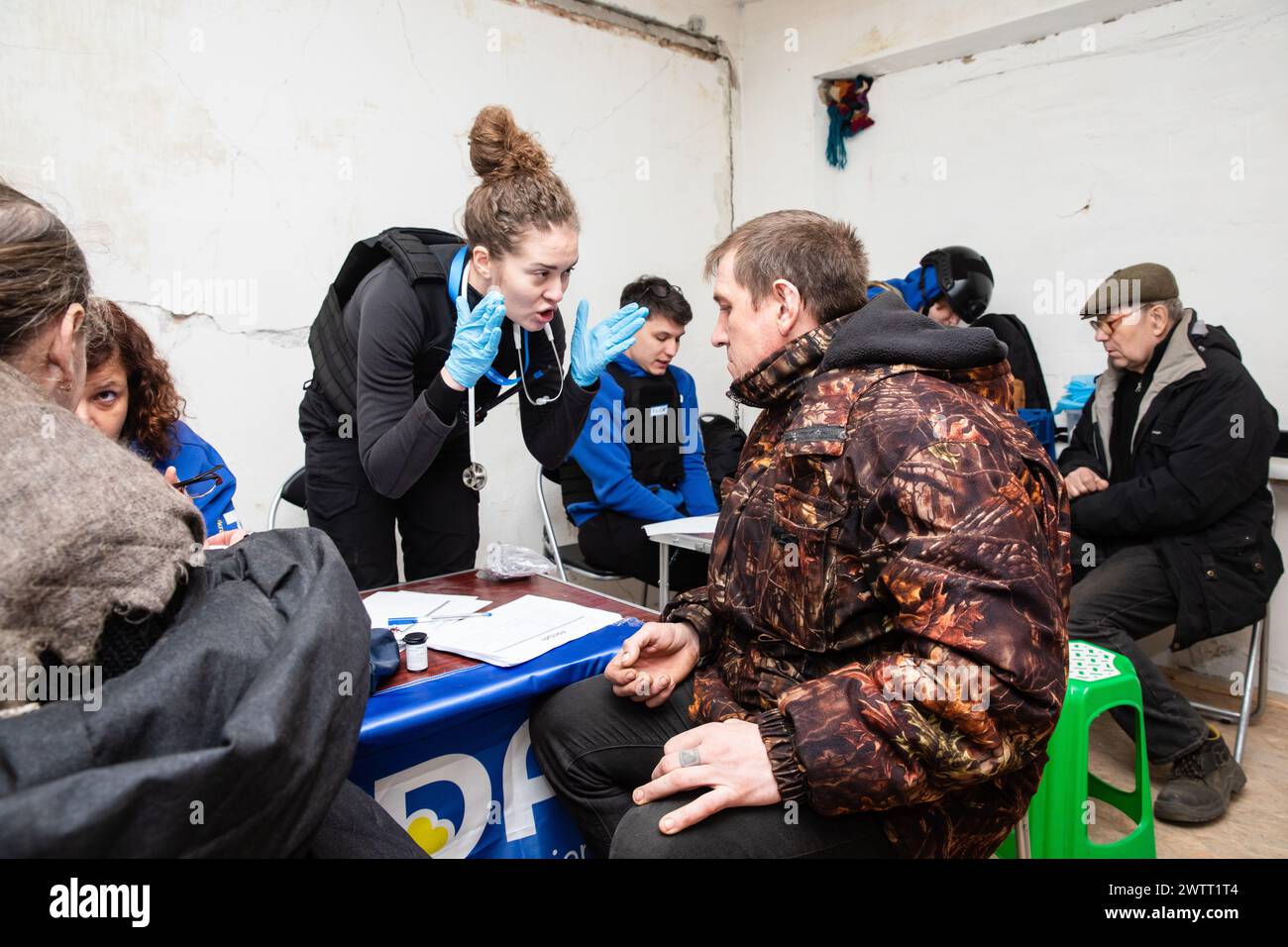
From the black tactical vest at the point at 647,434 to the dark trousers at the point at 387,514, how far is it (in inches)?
31.4

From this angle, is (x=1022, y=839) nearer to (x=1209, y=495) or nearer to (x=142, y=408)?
(x=1209, y=495)

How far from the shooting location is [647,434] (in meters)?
3.20

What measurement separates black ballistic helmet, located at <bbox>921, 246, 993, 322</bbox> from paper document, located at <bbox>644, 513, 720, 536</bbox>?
1.41m

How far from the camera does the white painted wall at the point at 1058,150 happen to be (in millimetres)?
3045

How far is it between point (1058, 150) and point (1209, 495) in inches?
66.7

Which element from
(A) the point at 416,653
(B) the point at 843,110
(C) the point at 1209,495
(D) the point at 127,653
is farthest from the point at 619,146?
(D) the point at 127,653

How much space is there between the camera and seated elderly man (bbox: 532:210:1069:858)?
1.04 meters

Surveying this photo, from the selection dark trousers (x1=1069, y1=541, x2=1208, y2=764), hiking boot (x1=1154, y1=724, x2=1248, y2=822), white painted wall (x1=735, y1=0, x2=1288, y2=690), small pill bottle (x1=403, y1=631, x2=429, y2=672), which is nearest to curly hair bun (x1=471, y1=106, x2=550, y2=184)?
small pill bottle (x1=403, y1=631, x2=429, y2=672)

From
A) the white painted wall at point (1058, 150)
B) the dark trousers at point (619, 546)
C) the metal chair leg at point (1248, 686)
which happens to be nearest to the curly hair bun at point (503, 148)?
the dark trousers at point (619, 546)

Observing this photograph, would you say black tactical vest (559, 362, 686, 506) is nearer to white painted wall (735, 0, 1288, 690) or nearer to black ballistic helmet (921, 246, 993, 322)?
black ballistic helmet (921, 246, 993, 322)

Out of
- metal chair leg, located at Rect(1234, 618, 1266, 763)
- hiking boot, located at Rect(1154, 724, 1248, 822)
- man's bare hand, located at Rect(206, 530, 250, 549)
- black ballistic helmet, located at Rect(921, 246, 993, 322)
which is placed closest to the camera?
man's bare hand, located at Rect(206, 530, 250, 549)

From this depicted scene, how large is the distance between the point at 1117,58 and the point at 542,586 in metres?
3.14
